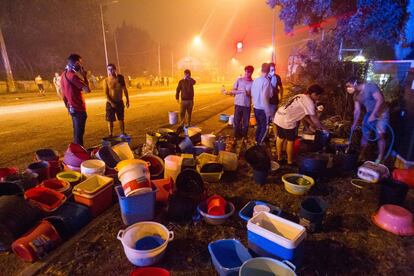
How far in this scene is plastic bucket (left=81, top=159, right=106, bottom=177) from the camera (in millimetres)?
4311

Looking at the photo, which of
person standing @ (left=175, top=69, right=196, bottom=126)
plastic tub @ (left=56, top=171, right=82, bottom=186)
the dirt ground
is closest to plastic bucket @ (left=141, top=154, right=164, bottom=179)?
the dirt ground

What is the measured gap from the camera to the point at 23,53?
119 feet

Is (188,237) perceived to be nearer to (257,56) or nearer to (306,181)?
(306,181)

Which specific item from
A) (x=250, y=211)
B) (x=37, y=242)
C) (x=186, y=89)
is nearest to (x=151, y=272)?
(x=37, y=242)

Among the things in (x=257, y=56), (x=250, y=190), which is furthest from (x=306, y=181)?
(x=257, y=56)

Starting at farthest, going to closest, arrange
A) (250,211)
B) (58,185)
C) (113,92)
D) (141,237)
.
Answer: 1. (113,92)
2. (58,185)
3. (250,211)
4. (141,237)

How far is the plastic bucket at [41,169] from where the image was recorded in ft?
14.6

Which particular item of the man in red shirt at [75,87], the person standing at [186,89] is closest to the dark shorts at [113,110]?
the man in red shirt at [75,87]

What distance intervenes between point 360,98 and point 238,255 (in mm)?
4648

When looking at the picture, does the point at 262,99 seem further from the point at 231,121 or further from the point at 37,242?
the point at 37,242

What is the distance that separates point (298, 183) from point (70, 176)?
3.95 metres

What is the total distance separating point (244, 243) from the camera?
3484 mm

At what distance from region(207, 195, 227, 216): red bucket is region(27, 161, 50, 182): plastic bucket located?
9.27 feet

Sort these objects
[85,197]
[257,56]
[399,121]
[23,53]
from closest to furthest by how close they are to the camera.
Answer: [85,197], [399,121], [23,53], [257,56]
